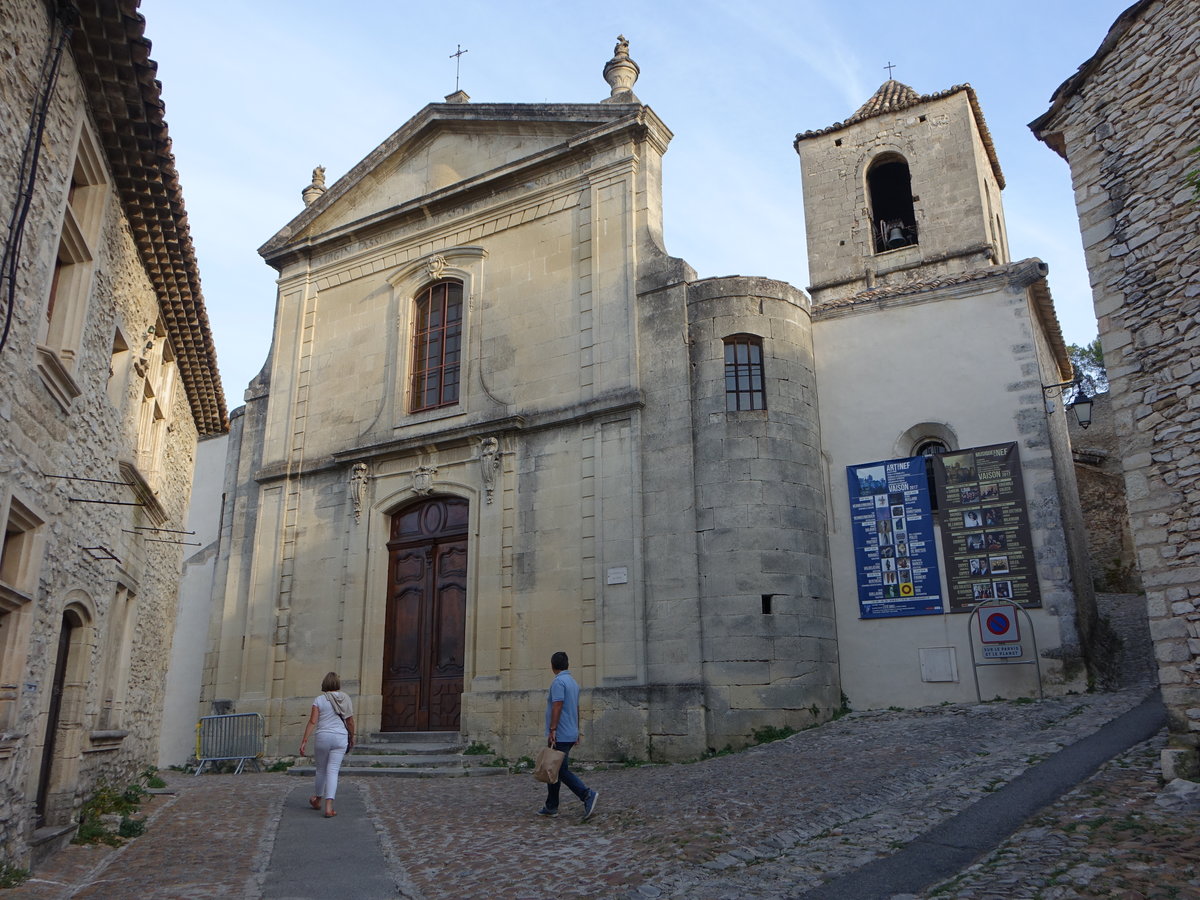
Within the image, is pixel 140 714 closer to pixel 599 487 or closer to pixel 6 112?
pixel 599 487

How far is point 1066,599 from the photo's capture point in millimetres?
12039

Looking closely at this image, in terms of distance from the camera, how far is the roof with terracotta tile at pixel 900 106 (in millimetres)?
19969

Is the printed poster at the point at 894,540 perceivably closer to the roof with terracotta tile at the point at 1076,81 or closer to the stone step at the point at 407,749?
the roof with terracotta tile at the point at 1076,81

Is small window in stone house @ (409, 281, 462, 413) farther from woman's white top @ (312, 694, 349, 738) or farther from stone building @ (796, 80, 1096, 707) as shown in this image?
woman's white top @ (312, 694, 349, 738)

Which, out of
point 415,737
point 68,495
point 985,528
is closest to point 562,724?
point 68,495

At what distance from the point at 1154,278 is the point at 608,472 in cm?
729

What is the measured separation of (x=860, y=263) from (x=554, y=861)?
16.2 m

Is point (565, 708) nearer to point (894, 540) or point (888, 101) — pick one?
point (894, 540)

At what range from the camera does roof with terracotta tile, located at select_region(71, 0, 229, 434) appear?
7117 mm

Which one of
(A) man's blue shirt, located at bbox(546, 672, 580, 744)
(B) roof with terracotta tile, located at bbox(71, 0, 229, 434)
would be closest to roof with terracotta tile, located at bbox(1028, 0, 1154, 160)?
(A) man's blue shirt, located at bbox(546, 672, 580, 744)

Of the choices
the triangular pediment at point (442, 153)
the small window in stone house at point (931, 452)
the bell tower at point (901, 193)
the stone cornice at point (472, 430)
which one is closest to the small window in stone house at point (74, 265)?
the stone cornice at point (472, 430)

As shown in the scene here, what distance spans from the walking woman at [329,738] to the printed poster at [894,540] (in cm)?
727

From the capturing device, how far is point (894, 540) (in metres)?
13.2

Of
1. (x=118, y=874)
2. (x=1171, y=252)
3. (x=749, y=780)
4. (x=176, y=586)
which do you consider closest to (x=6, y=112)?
(x=118, y=874)
